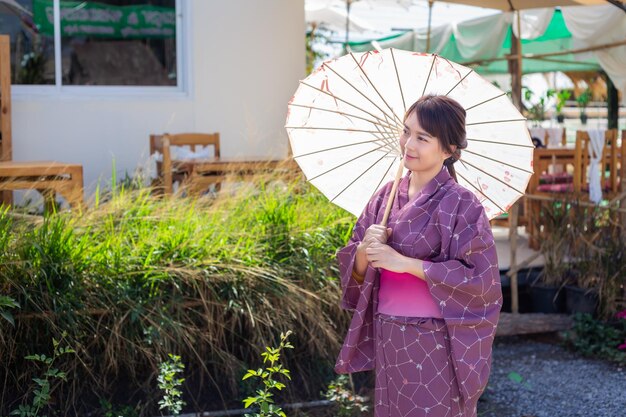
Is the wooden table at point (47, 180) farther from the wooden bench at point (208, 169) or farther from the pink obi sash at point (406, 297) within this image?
the pink obi sash at point (406, 297)

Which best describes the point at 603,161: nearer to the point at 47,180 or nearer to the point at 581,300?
the point at 581,300

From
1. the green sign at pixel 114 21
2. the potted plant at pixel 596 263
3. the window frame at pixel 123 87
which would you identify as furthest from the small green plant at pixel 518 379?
the green sign at pixel 114 21

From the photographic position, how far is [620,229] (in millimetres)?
6320

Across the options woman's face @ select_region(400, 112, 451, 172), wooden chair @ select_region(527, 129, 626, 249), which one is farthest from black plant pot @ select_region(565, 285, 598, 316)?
woman's face @ select_region(400, 112, 451, 172)

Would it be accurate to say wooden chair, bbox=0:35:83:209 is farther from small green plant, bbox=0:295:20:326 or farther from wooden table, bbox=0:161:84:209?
small green plant, bbox=0:295:20:326

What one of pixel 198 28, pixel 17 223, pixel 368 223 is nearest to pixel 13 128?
pixel 198 28

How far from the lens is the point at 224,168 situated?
18.9ft

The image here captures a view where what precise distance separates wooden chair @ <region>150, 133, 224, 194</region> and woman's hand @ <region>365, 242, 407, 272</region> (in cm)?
293

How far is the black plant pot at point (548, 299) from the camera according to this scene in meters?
6.48

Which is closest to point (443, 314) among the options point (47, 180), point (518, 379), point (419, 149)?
point (419, 149)

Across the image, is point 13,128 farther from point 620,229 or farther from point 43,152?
point 620,229

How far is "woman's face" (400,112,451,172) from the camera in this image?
2754 millimetres

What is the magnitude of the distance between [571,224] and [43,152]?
13.8ft

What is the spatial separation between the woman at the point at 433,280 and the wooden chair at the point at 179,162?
2.91m
